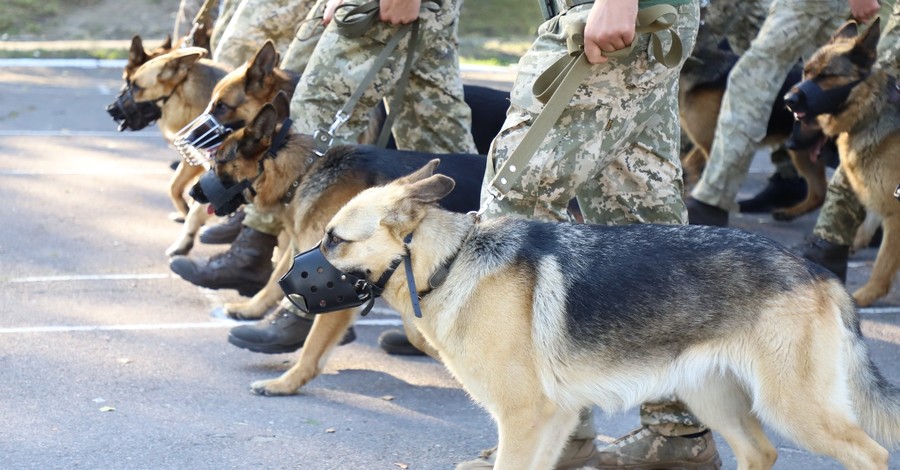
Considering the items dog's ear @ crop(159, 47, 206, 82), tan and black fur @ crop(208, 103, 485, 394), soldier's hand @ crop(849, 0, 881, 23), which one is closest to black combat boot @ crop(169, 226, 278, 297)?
tan and black fur @ crop(208, 103, 485, 394)

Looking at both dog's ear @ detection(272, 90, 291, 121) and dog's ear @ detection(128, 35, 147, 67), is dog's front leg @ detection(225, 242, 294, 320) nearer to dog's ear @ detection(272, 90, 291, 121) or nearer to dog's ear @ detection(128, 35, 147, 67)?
dog's ear @ detection(272, 90, 291, 121)

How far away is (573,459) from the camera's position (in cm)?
392

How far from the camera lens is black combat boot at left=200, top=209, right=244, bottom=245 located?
6.85 meters

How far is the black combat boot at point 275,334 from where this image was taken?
5078mm

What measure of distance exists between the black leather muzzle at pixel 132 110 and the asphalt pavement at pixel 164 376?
0.93m

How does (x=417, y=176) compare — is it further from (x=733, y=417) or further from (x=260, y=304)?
(x=260, y=304)

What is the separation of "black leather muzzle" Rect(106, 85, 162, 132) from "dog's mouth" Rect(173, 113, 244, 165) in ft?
4.16

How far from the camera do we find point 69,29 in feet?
59.0

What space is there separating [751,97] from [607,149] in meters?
3.71

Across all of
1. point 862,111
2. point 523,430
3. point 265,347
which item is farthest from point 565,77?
point 862,111

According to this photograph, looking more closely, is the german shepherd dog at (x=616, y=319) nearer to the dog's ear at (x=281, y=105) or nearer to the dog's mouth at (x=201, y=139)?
the dog's ear at (x=281, y=105)

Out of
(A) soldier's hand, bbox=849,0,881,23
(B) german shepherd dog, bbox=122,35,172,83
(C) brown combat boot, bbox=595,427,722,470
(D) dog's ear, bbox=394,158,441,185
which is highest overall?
(A) soldier's hand, bbox=849,0,881,23

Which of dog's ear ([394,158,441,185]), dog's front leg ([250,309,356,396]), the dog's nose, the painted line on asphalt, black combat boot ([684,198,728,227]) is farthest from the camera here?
the painted line on asphalt

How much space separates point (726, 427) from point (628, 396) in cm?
55
